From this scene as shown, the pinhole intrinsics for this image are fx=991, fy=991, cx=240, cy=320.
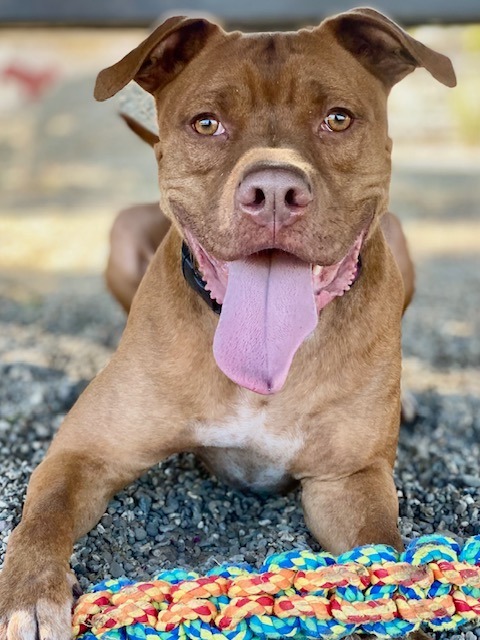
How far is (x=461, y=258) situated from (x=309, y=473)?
224 inches

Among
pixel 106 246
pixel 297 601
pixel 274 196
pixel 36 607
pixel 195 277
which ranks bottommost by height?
pixel 106 246

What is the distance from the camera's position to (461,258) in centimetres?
875

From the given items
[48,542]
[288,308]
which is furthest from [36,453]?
[288,308]

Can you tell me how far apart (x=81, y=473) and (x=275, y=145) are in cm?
124

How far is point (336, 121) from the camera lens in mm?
3203

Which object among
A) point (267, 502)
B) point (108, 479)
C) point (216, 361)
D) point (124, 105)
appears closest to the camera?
point (216, 361)

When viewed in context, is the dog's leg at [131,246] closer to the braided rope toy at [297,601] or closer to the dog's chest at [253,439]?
the dog's chest at [253,439]

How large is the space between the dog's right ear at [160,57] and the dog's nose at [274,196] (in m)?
0.68

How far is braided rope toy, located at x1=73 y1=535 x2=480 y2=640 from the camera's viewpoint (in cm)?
255

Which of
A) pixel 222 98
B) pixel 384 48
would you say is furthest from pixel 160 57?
pixel 384 48

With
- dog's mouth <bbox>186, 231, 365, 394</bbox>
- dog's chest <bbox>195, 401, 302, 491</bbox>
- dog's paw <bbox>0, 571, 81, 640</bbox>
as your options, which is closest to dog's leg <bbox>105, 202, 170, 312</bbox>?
dog's chest <bbox>195, 401, 302, 491</bbox>

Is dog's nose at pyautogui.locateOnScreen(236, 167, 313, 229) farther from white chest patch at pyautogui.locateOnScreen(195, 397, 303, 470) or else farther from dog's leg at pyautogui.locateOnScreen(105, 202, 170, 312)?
dog's leg at pyautogui.locateOnScreen(105, 202, 170, 312)

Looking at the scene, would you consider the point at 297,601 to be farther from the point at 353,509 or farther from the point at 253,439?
the point at 253,439

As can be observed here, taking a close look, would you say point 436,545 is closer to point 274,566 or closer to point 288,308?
point 274,566
